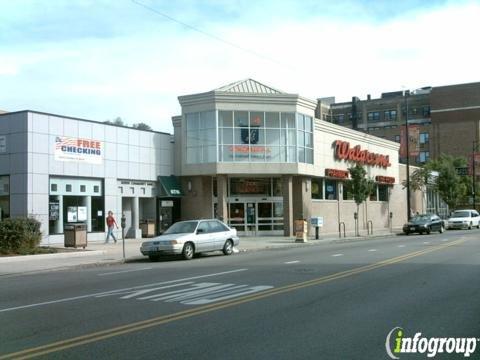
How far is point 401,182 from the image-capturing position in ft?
172

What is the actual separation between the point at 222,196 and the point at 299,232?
5.45m

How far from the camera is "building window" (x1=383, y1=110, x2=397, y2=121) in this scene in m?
100

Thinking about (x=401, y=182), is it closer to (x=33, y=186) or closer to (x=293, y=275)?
(x=33, y=186)

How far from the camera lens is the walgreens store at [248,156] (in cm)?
3281

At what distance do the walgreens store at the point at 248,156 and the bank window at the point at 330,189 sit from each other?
2.58m

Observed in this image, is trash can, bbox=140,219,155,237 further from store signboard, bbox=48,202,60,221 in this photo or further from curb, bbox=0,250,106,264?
curb, bbox=0,250,106,264

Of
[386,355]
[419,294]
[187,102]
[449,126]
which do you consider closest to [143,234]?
[187,102]

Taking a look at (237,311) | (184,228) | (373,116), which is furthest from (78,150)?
(373,116)

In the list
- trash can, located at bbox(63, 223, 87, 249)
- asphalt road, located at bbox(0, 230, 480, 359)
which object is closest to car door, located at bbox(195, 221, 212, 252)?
asphalt road, located at bbox(0, 230, 480, 359)

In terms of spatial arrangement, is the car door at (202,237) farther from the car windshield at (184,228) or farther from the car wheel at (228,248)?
the car wheel at (228,248)

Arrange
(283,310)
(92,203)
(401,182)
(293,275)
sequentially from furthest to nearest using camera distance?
(401,182) < (92,203) < (293,275) < (283,310)

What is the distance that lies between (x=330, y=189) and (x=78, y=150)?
18.6 m

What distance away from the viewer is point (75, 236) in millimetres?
24156

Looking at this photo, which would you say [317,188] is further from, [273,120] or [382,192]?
[382,192]
